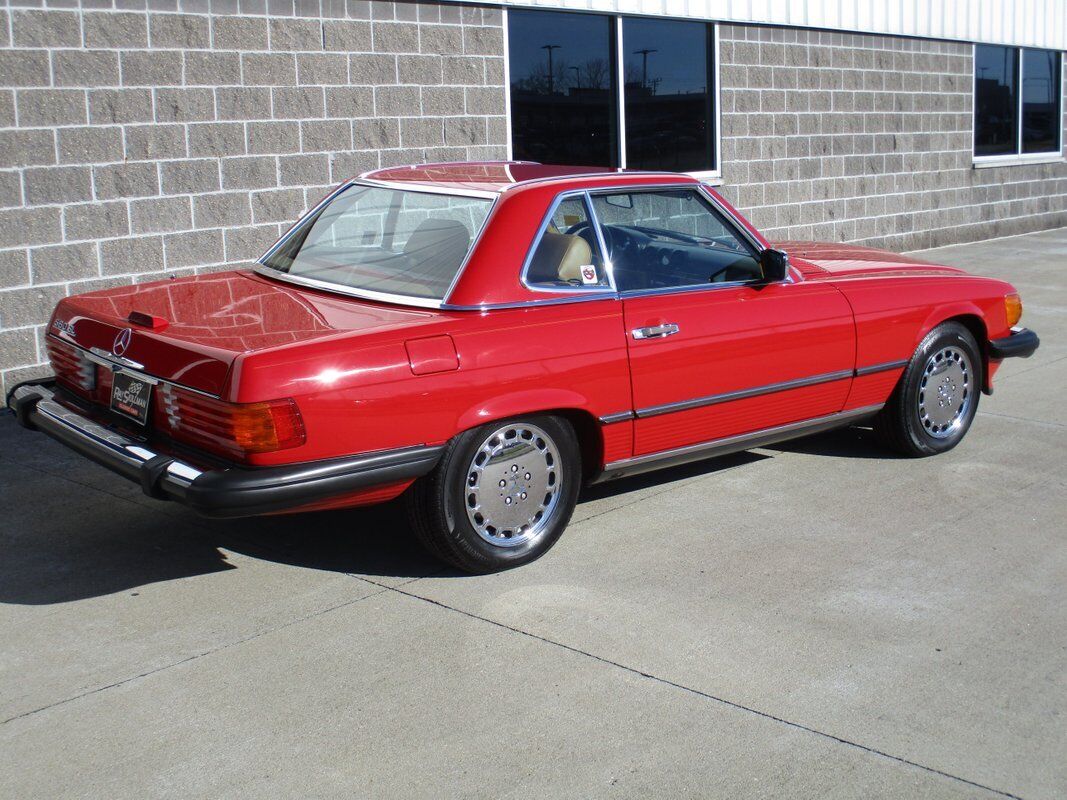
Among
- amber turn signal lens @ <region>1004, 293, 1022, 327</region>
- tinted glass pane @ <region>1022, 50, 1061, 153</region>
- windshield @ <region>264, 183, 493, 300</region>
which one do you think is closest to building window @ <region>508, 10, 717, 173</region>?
amber turn signal lens @ <region>1004, 293, 1022, 327</region>

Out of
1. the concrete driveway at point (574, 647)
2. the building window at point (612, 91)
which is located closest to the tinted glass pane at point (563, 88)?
the building window at point (612, 91)

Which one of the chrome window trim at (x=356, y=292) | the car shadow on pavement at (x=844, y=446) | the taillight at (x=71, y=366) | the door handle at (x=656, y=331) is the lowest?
the car shadow on pavement at (x=844, y=446)

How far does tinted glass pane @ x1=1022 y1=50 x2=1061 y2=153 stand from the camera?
17.6m

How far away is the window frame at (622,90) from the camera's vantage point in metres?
Answer: 10.2

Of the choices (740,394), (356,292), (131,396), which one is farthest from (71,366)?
(740,394)

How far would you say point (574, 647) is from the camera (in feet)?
13.7

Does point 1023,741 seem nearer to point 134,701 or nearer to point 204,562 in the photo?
point 134,701

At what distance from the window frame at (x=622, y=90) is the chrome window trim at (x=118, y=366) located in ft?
18.9

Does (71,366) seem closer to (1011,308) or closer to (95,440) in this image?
(95,440)

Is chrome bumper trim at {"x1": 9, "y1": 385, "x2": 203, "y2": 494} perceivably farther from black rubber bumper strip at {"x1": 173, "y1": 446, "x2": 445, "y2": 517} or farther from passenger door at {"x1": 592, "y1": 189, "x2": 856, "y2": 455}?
passenger door at {"x1": 592, "y1": 189, "x2": 856, "y2": 455}

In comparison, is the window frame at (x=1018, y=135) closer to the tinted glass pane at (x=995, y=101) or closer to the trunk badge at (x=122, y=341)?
the tinted glass pane at (x=995, y=101)

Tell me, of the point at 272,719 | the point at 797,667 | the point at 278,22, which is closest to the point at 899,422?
the point at 797,667

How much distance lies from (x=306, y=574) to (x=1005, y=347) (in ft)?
12.8

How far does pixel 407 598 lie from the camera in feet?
15.1
